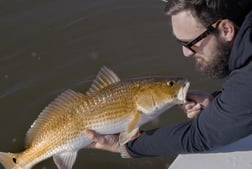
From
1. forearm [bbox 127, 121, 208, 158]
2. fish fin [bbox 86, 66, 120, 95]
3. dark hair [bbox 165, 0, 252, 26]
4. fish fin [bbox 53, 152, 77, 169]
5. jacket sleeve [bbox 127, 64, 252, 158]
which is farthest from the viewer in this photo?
fish fin [bbox 53, 152, 77, 169]

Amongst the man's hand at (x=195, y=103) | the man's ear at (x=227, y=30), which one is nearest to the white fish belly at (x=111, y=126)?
the man's hand at (x=195, y=103)

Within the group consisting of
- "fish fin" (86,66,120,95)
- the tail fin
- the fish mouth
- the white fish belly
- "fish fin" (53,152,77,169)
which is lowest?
"fish fin" (53,152,77,169)

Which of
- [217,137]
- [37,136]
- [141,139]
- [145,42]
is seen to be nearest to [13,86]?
[145,42]

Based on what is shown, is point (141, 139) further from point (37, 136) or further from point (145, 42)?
point (145, 42)

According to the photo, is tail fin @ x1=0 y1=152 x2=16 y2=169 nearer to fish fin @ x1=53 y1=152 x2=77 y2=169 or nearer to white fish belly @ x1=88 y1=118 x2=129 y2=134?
fish fin @ x1=53 y1=152 x2=77 y2=169

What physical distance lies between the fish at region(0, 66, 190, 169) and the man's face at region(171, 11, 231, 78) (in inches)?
6.8

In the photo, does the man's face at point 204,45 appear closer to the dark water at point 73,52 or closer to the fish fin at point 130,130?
the fish fin at point 130,130

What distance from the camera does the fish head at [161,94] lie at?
112 inches

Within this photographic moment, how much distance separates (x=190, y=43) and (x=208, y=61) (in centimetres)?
15

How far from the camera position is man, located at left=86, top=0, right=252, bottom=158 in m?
2.38

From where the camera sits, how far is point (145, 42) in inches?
203

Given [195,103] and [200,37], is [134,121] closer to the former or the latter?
[195,103]

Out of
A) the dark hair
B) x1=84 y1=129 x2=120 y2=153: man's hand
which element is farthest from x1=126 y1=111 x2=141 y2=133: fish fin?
the dark hair

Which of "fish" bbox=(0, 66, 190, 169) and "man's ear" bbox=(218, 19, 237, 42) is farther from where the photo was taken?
"fish" bbox=(0, 66, 190, 169)
